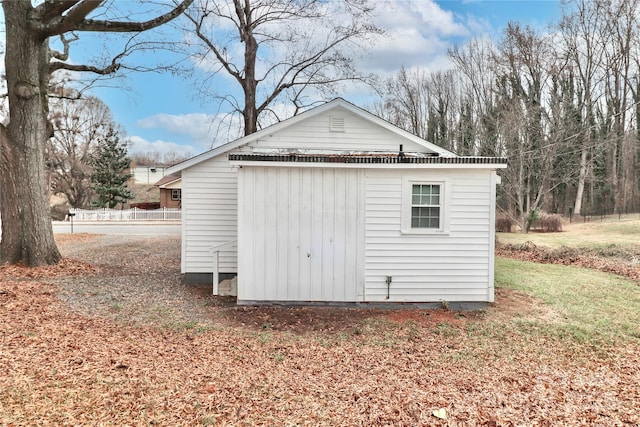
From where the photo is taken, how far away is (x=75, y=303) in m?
6.34

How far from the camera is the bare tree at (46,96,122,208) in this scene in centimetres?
2948

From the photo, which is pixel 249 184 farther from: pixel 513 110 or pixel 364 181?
pixel 513 110

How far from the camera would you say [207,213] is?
8836 millimetres

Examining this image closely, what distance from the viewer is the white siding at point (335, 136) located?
9.35 m

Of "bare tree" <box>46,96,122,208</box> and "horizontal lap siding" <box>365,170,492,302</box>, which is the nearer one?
"horizontal lap siding" <box>365,170,492,302</box>

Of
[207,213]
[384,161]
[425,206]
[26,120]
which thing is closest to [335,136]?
[384,161]

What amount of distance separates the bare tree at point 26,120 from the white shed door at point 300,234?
555cm

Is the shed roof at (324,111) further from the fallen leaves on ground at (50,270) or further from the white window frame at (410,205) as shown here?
the fallen leaves on ground at (50,270)

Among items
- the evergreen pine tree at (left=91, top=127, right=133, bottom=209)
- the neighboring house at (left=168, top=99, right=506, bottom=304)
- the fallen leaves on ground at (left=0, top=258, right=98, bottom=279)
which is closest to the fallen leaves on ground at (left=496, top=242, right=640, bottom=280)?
the neighboring house at (left=168, top=99, right=506, bottom=304)

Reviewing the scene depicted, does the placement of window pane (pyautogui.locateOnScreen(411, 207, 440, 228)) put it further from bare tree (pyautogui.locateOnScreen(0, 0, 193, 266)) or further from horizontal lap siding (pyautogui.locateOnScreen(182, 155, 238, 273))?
bare tree (pyautogui.locateOnScreen(0, 0, 193, 266))

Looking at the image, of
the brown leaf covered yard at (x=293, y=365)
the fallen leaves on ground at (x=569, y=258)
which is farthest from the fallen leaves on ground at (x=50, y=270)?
the fallen leaves on ground at (x=569, y=258)

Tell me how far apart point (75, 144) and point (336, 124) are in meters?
30.6

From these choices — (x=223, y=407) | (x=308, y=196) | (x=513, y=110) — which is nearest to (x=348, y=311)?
(x=308, y=196)

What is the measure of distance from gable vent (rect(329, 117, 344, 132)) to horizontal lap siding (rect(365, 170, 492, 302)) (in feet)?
9.72
